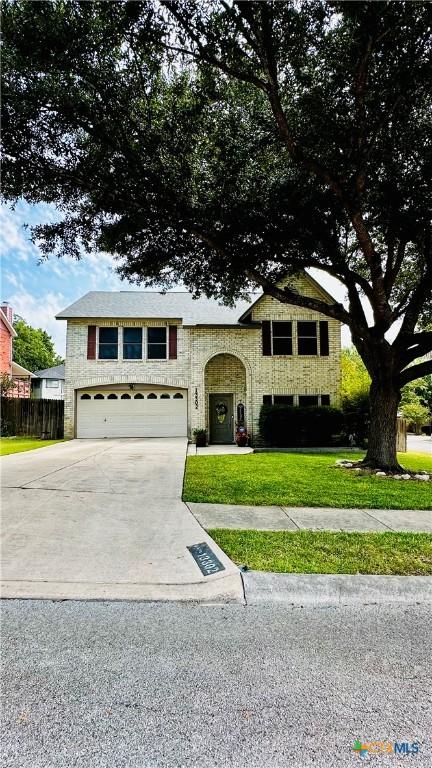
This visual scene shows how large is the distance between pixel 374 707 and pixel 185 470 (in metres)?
8.58

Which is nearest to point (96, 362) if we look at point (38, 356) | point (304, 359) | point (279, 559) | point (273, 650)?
point (304, 359)

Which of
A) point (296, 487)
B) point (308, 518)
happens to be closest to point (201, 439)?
point (296, 487)

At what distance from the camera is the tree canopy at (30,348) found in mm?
63469

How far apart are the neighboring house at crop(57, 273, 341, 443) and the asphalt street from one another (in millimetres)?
16252

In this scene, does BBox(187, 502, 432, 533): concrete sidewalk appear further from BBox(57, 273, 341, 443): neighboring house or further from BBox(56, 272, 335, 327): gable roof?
BBox(56, 272, 335, 327): gable roof

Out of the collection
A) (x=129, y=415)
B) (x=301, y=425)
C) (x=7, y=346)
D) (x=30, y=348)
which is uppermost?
(x=30, y=348)

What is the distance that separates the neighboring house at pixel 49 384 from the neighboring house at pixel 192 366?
21.1 meters

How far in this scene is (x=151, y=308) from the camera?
70.8ft

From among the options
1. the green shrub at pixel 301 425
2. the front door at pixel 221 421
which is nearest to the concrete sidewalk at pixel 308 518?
the green shrub at pixel 301 425

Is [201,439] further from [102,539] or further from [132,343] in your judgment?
[102,539]

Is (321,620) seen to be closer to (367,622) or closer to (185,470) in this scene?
(367,622)

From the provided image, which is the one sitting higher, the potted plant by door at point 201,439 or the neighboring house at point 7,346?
Result: the neighboring house at point 7,346

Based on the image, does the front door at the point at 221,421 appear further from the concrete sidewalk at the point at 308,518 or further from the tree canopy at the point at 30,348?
the tree canopy at the point at 30,348

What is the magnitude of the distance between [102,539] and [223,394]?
51.3ft
